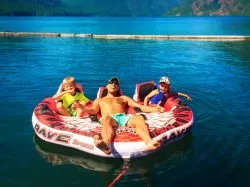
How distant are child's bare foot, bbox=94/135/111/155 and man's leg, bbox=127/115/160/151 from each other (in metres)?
0.92

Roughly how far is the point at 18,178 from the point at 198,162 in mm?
4717

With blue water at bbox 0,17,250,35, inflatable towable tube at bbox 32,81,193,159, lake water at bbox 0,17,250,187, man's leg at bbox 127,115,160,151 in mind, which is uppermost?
man's leg at bbox 127,115,160,151

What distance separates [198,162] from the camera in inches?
395

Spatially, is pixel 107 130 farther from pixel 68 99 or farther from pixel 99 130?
pixel 68 99

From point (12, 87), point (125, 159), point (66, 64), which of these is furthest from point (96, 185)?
point (66, 64)

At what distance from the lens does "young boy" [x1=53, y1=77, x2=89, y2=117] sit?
1193 centimetres

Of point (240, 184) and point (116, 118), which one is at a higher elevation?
point (116, 118)

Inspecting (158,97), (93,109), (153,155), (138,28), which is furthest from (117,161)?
(138,28)

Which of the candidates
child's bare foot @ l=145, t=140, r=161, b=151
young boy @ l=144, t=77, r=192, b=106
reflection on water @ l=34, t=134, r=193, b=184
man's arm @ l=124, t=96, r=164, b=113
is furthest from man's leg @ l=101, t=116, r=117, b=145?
young boy @ l=144, t=77, r=192, b=106

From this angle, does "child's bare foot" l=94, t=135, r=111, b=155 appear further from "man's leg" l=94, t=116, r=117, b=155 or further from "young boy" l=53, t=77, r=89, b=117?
"young boy" l=53, t=77, r=89, b=117

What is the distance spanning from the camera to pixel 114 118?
10.5 metres

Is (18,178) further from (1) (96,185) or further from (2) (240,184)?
(2) (240,184)

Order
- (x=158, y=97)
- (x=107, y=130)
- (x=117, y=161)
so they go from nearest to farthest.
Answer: (x=107, y=130) → (x=117, y=161) → (x=158, y=97)

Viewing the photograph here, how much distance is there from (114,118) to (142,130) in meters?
1.15
